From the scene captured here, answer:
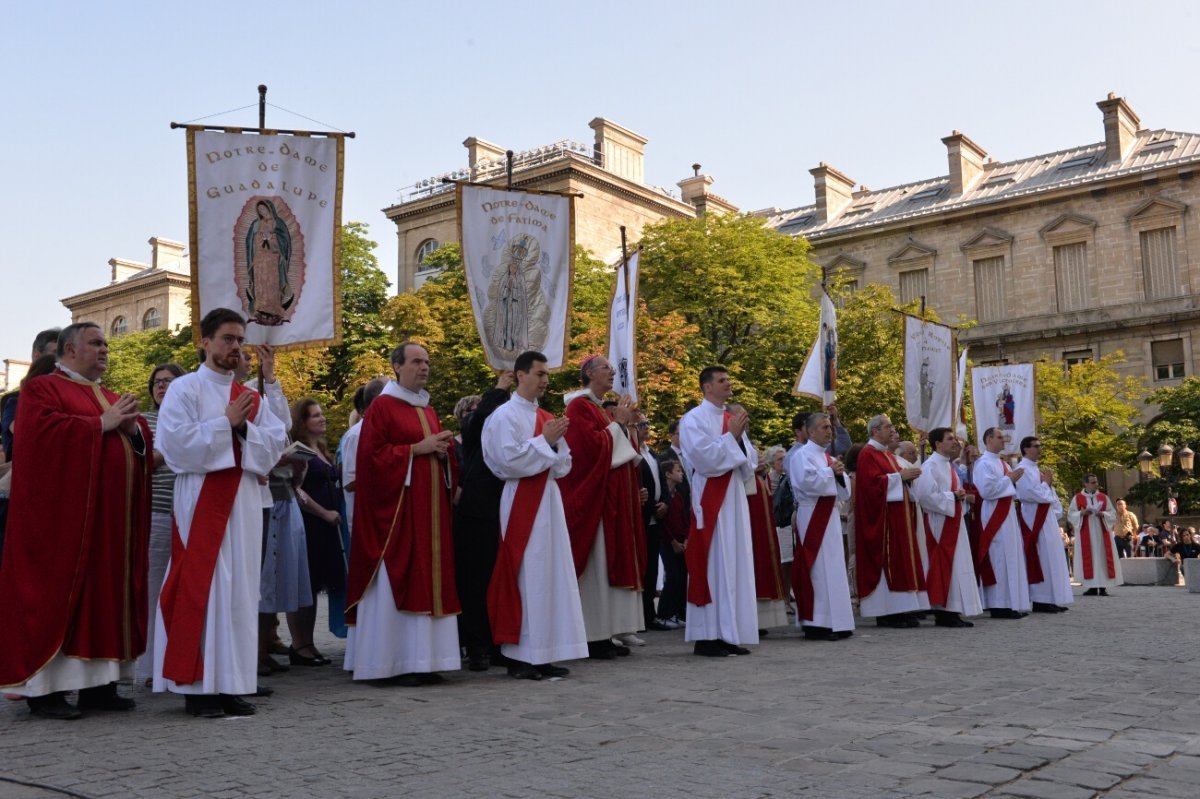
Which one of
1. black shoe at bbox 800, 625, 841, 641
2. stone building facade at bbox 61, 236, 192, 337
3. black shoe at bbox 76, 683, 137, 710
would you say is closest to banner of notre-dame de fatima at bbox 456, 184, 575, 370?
black shoe at bbox 800, 625, 841, 641

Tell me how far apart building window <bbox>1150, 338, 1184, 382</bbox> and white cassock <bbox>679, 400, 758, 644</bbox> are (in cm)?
4013

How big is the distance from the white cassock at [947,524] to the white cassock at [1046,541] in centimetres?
213

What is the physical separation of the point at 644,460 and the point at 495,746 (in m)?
6.37

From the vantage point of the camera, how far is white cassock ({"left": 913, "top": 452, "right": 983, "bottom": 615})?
11867 mm

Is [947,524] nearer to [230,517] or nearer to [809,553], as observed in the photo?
[809,553]

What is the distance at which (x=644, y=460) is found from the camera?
1130 cm

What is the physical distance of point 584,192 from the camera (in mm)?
51719

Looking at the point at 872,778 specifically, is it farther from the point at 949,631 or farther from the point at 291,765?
the point at 949,631

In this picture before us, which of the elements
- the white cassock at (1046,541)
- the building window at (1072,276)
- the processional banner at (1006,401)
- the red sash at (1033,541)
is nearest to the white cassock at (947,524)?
the red sash at (1033,541)

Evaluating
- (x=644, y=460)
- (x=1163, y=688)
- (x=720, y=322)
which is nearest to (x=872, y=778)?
(x=1163, y=688)

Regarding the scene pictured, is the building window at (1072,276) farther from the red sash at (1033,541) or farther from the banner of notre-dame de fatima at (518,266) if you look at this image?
the banner of notre-dame de fatima at (518,266)

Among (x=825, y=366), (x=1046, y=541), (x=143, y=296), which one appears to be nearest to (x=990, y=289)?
(x=1046, y=541)

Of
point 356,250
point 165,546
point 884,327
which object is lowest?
point 165,546

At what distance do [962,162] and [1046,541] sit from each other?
39637 millimetres
